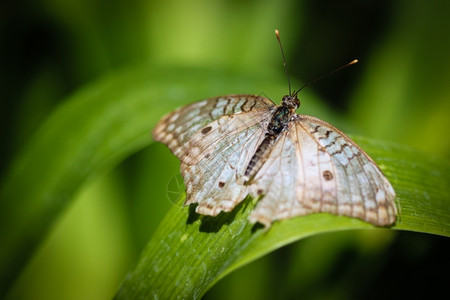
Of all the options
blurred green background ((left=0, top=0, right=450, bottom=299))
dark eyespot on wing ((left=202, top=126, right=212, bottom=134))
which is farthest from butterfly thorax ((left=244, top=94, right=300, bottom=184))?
blurred green background ((left=0, top=0, right=450, bottom=299))

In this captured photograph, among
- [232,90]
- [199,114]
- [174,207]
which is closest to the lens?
[174,207]

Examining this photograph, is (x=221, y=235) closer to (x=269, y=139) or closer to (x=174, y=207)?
(x=174, y=207)

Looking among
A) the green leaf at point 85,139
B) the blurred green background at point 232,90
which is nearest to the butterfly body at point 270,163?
the green leaf at point 85,139

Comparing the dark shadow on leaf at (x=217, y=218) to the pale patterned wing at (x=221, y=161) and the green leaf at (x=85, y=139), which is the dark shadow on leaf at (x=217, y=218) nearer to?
Answer: the pale patterned wing at (x=221, y=161)

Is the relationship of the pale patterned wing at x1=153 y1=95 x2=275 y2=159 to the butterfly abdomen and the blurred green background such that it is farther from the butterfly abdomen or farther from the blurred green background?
the blurred green background

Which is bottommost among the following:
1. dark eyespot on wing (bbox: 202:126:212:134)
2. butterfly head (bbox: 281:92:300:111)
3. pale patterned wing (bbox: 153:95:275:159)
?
butterfly head (bbox: 281:92:300:111)

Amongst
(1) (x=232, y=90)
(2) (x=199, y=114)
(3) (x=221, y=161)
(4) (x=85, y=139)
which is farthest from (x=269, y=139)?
(4) (x=85, y=139)
